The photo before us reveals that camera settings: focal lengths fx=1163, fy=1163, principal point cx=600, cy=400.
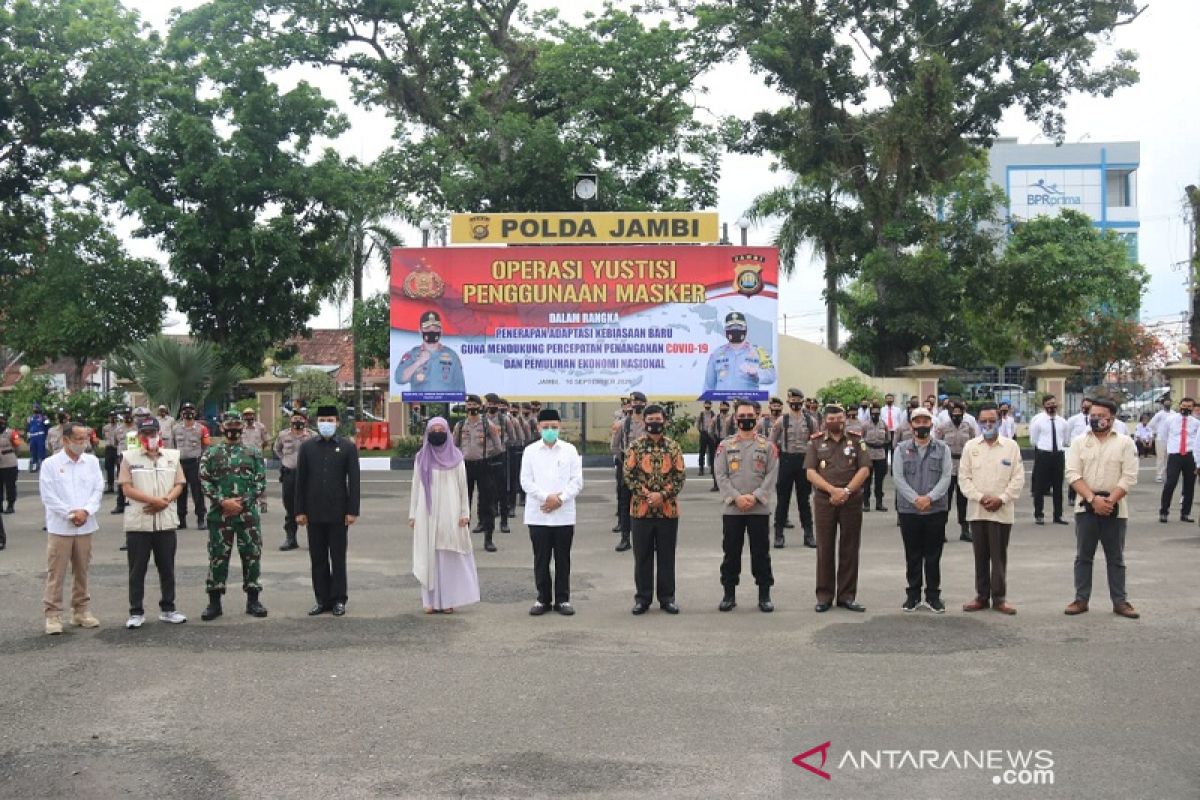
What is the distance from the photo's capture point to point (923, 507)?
372 inches

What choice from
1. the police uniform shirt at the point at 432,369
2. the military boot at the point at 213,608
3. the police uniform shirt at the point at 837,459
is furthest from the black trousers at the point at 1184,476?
the police uniform shirt at the point at 432,369

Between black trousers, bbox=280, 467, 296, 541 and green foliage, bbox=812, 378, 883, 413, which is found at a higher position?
green foliage, bbox=812, 378, 883, 413

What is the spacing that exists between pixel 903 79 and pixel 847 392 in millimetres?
12256

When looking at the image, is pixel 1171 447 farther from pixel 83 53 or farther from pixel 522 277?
pixel 83 53

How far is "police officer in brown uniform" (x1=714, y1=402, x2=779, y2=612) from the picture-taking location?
31.6 ft

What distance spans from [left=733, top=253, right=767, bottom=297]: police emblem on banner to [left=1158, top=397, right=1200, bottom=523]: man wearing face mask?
1168 cm

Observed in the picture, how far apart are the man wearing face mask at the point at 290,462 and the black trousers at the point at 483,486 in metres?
2.09

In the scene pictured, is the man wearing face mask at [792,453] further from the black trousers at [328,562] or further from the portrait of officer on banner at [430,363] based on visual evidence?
the portrait of officer on banner at [430,363]

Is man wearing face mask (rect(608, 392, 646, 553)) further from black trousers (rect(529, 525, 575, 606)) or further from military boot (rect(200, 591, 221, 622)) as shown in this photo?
military boot (rect(200, 591, 221, 622))

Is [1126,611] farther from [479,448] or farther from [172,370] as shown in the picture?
[172,370]

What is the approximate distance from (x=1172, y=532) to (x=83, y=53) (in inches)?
1321

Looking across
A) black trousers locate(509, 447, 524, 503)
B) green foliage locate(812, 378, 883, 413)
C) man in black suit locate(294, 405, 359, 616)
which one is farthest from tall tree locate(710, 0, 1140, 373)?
man in black suit locate(294, 405, 359, 616)

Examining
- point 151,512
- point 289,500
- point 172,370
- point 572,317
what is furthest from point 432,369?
point 151,512

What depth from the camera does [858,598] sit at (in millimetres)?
10203
